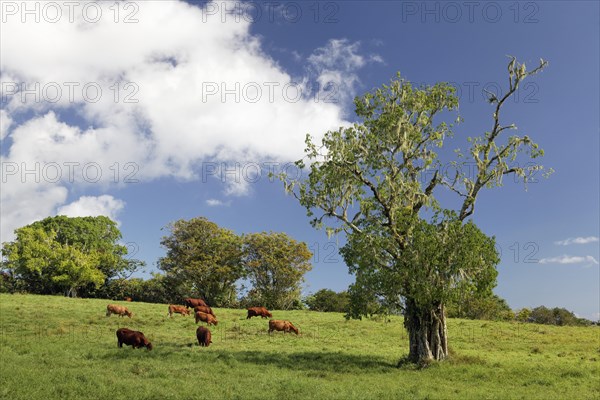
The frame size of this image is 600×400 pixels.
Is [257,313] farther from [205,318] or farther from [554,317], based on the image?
[554,317]

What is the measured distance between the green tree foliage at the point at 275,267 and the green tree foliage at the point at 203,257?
2014mm

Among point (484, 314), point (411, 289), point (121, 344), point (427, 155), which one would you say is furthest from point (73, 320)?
point (484, 314)

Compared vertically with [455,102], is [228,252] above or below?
below

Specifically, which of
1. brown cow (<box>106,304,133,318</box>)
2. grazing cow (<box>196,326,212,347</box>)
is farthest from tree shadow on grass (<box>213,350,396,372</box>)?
brown cow (<box>106,304,133,318</box>)

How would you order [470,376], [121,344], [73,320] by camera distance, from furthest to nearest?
[73,320]
[121,344]
[470,376]

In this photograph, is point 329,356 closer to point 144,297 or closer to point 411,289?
point 411,289

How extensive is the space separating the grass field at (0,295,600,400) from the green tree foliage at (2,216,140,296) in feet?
85.5

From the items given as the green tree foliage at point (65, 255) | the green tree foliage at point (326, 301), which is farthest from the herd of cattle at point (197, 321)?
the green tree foliage at point (326, 301)

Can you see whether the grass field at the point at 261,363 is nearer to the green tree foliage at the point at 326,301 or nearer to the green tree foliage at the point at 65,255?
the green tree foliage at the point at 65,255

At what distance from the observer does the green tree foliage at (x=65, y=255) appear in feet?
214

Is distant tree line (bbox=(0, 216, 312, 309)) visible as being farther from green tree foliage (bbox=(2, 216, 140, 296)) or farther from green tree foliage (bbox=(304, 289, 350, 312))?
green tree foliage (bbox=(304, 289, 350, 312))

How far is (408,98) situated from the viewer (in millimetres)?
28125

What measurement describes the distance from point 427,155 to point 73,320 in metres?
28.2

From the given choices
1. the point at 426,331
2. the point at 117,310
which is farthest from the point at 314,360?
the point at 117,310
